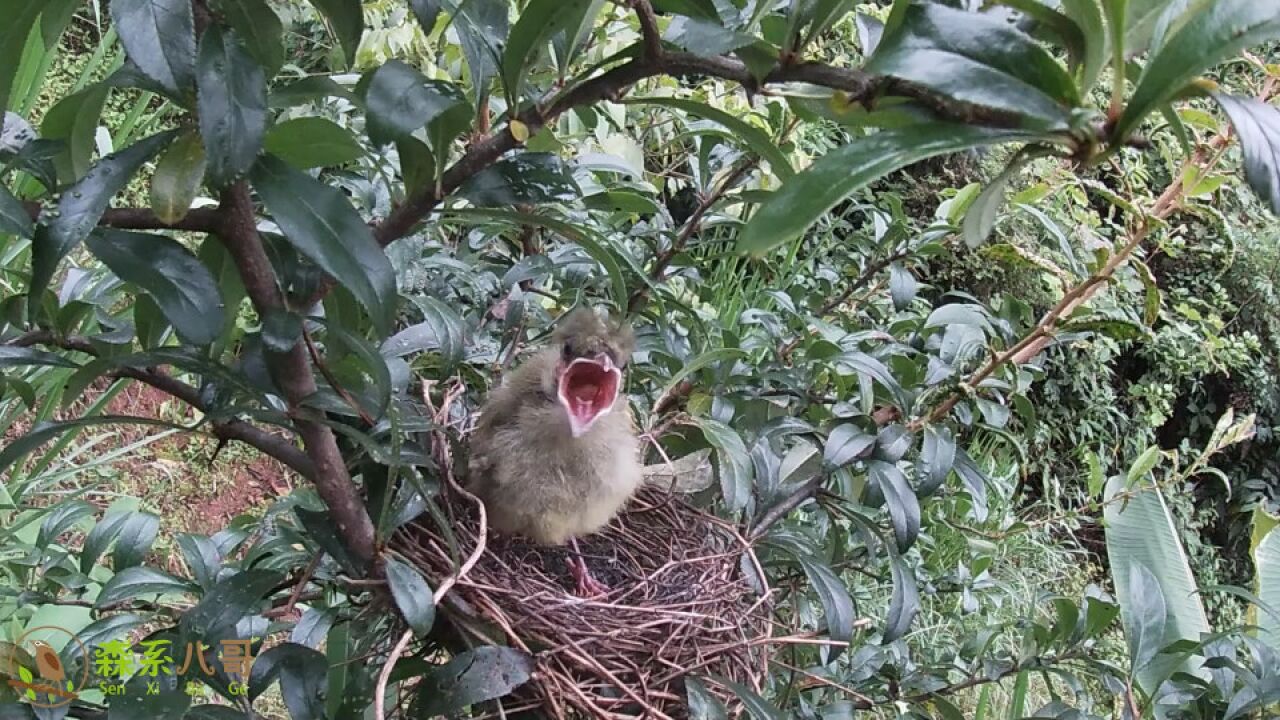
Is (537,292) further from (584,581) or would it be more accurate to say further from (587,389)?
(584,581)

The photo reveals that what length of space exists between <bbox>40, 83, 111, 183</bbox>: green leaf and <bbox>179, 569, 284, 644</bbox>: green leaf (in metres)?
0.43

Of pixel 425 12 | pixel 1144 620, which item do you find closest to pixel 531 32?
pixel 425 12

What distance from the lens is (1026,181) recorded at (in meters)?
4.53

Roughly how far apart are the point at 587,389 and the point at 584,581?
0.31m

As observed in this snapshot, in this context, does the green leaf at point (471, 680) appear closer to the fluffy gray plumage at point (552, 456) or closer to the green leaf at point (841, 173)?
the fluffy gray plumage at point (552, 456)

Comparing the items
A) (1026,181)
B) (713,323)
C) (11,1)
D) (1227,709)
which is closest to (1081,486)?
(1026,181)

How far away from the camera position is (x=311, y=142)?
2.62 feet

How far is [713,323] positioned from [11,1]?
1735 millimetres

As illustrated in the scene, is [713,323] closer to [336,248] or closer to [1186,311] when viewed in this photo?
[1186,311]

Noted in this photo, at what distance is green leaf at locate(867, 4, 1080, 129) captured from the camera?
18.2 inches

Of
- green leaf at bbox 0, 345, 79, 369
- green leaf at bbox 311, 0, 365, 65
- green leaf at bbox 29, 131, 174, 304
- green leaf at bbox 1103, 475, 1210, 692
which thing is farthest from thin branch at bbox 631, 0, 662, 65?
green leaf at bbox 1103, 475, 1210, 692

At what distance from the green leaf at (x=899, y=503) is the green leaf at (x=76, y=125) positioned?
100 centimetres

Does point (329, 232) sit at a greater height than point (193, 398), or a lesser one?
greater

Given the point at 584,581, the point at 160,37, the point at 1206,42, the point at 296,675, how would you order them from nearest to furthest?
the point at 1206,42 < the point at 160,37 < the point at 296,675 < the point at 584,581
